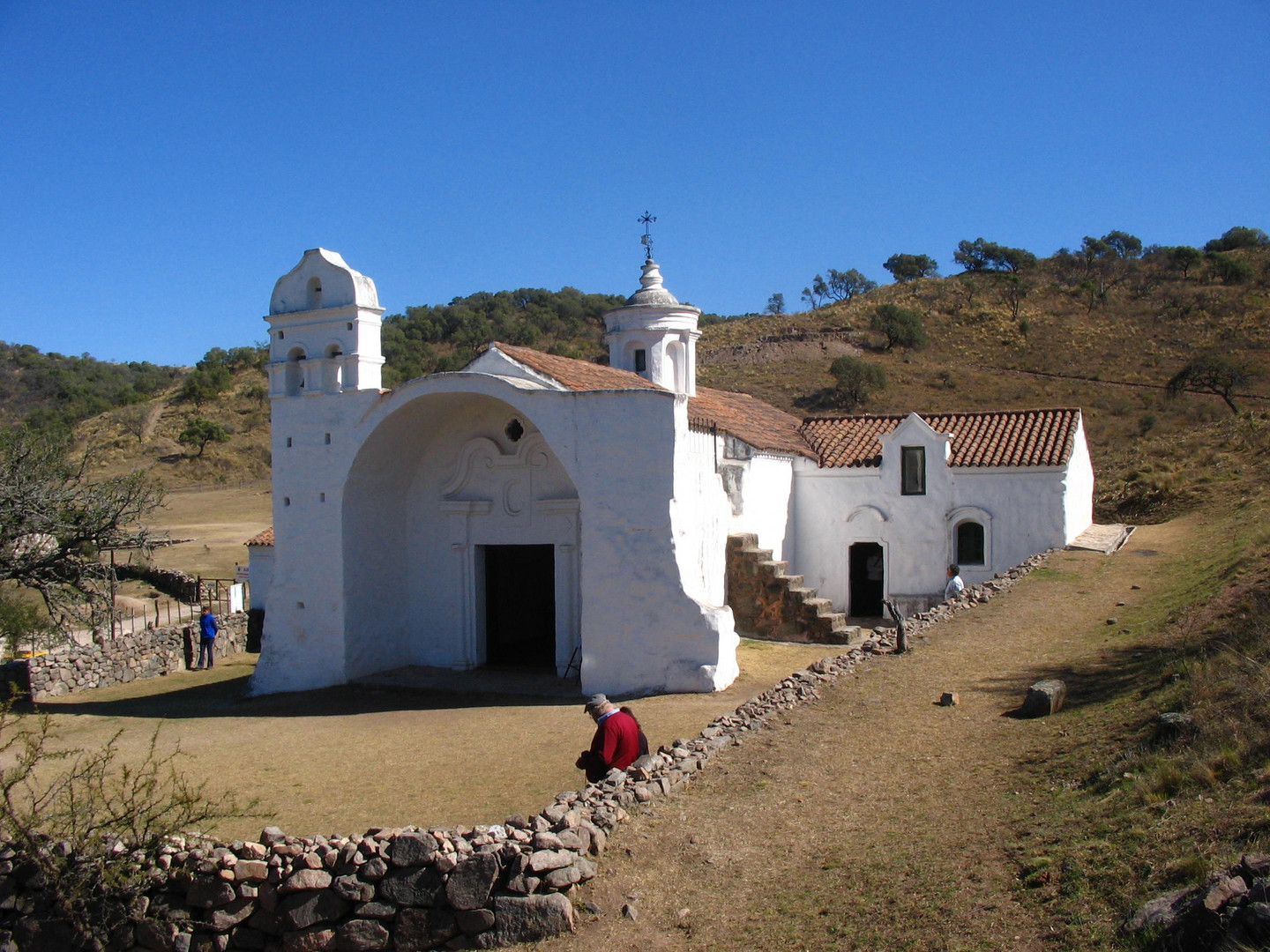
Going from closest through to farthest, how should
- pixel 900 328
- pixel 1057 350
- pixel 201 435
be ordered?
1. pixel 201 435
2. pixel 1057 350
3. pixel 900 328

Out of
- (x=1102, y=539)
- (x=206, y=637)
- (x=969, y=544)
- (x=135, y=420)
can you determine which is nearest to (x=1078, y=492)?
(x=1102, y=539)

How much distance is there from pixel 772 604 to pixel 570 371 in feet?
16.4

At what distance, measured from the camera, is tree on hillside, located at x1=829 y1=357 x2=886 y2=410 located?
41406mm

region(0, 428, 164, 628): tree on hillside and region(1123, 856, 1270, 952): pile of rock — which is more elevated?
region(0, 428, 164, 628): tree on hillside

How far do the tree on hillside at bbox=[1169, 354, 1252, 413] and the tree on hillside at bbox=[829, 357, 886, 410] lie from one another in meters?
12.0

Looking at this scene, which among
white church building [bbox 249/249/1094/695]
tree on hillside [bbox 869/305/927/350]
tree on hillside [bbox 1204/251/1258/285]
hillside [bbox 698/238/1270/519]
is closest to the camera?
white church building [bbox 249/249/1094/695]

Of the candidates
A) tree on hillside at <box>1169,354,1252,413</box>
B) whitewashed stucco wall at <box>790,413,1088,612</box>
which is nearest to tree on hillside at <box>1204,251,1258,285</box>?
tree on hillside at <box>1169,354,1252,413</box>

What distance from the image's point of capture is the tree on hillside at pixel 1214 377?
3800 centimetres

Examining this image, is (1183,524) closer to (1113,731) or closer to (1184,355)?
(1113,731)

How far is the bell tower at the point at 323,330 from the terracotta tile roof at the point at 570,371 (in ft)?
6.91

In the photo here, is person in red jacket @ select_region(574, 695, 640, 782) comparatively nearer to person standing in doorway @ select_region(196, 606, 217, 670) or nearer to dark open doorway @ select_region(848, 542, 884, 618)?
dark open doorway @ select_region(848, 542, 884, 618)

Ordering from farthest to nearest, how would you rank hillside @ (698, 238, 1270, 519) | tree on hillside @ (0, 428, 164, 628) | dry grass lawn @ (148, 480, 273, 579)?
hillside @ (698, 238, 1270, 519), dry grass lawn @ (148, 480, 273, 579), tree on hillside @ (0, 428, 164, 628)

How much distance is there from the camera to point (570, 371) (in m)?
14.3

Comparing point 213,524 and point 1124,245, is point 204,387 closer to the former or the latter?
point 213,524
